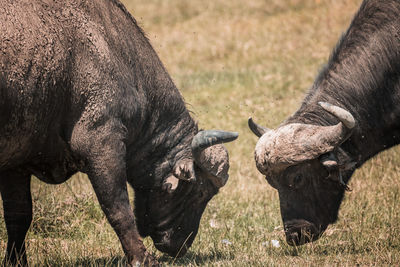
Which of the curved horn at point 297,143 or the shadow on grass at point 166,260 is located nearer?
the shadow on grass at point 166,260

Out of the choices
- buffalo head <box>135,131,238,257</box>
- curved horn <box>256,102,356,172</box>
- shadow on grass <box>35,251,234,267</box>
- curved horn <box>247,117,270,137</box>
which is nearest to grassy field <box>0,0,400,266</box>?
shadow on grass <box>35,251,234,267</box>

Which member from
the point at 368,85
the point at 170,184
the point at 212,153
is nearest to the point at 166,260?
the point at 170,184

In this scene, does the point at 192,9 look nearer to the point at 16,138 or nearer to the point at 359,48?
the point at 359,48

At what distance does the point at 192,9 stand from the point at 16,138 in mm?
18324

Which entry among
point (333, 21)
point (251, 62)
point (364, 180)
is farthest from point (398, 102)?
point (333, 21)

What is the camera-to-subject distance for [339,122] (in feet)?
20.4

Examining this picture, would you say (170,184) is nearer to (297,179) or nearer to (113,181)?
(113,181)

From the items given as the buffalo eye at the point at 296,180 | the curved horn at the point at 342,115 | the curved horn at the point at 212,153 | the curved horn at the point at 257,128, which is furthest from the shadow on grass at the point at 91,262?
the curved horn at the point at 342,115

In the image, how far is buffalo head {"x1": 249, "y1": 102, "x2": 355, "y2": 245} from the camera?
5.99 meters

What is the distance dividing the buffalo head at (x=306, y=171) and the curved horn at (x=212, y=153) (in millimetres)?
441

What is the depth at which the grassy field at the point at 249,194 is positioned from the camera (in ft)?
20.3

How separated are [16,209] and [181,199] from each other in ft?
4.98

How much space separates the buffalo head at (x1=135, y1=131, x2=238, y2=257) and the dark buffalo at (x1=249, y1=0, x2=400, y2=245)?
52 cm

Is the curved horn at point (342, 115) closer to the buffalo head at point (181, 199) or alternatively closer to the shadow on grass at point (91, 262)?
the buffalo head at point (181, 199)
